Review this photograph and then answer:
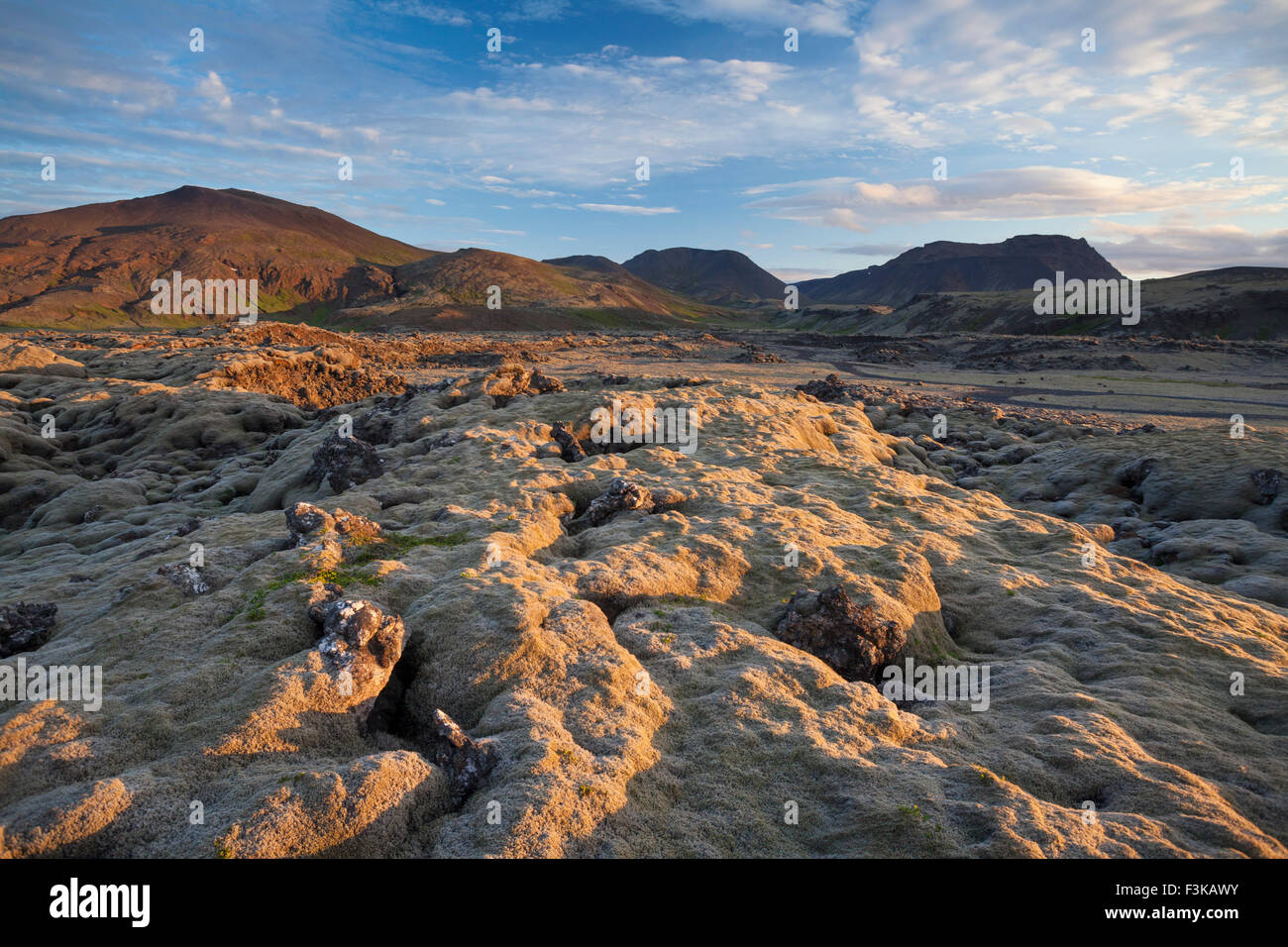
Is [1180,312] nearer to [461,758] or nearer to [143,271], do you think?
[461,758]

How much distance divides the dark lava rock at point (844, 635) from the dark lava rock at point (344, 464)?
11544mm

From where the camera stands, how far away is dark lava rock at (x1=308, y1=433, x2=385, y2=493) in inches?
628

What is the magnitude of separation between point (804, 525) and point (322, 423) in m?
19.9

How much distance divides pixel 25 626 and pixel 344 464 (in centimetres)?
776

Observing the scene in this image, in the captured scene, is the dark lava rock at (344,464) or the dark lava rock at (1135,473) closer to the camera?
the dark lava rock at (344,464)

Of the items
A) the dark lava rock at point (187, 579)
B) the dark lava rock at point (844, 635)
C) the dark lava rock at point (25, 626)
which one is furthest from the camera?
the dark lava rock at point (187, 579)

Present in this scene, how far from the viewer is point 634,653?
865 centimetres

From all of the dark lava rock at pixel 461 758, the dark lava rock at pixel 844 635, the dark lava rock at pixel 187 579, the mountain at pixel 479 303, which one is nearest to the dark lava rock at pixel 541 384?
the dark lava rock at pixel 187 579

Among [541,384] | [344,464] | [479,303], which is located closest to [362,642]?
[344,464]

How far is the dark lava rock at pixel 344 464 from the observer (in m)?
16.0

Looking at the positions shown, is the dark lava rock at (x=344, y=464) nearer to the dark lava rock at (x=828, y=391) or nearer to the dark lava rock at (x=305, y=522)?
the dark lava rock at (x=305, y=522)

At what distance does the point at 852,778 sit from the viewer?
255 inches

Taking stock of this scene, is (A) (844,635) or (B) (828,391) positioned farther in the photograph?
(B) (828,391)

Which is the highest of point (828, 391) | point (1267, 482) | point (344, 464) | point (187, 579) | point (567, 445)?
point (828, 391)
